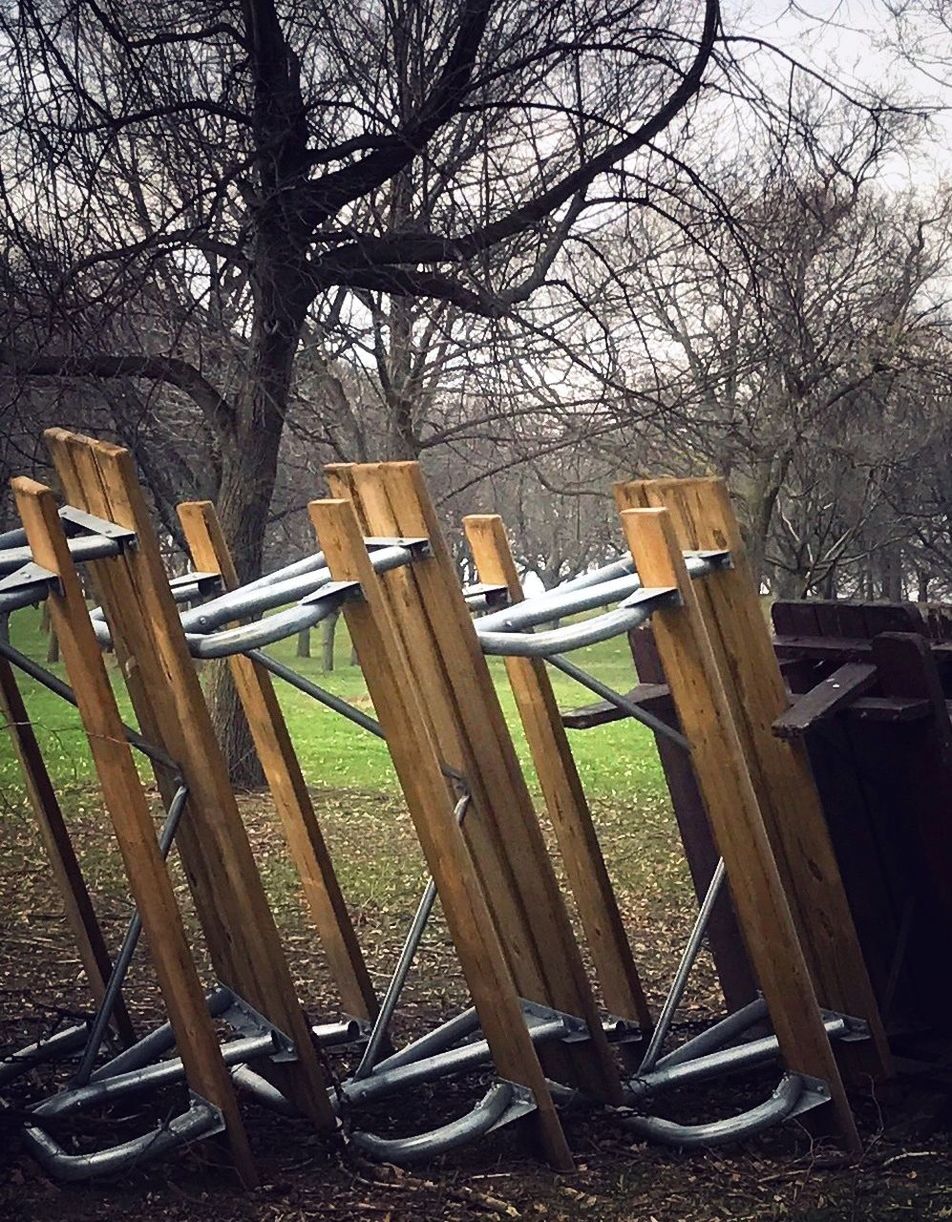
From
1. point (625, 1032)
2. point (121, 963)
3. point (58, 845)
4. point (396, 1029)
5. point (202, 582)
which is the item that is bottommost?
point (396, 1029)

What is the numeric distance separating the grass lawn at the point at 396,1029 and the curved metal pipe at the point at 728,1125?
8 cm

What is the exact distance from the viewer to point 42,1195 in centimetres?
366

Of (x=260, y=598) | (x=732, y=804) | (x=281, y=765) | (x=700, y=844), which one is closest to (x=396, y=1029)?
(x=700, y=844)

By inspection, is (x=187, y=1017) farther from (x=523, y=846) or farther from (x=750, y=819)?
(x=750, y=819)

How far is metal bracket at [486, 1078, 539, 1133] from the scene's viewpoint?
3.72m

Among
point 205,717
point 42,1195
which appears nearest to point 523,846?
point 205,717

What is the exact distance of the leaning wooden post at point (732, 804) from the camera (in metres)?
3.84

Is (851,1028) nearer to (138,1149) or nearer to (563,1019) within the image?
(563,1019)

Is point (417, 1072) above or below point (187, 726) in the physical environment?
below

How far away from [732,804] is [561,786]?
77 cm

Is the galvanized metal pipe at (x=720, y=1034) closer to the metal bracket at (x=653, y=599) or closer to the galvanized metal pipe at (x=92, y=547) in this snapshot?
the metal bracket at (x=653, y=599)

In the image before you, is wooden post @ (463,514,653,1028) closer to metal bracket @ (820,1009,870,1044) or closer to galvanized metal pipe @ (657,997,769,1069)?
galvanized metal pipe @ (657,997,769,1069)

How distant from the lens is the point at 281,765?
15.0 ft

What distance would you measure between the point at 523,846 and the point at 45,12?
4.59 metres
